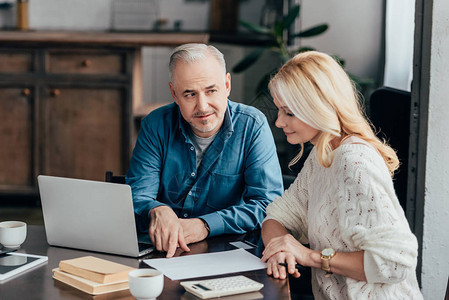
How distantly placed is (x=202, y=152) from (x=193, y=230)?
0.42 meters

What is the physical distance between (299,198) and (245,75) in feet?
10.8

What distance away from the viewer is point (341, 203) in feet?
4.46

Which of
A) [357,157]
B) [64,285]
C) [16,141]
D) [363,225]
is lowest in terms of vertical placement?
[16,141]

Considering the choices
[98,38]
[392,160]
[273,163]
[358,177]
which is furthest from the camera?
[98,38]

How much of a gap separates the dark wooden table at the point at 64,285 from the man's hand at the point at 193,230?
0.08 feet

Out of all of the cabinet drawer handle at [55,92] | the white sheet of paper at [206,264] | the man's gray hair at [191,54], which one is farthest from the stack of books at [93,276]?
the cabinet drawer handle at [55,92]

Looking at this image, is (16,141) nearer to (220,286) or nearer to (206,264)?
(206,264)

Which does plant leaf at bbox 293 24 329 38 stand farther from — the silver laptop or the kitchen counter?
the silver laptop

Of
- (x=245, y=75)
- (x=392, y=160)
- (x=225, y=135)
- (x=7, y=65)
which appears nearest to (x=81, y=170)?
(x=7, y=65)

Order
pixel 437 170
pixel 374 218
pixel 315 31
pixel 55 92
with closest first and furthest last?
1. pixel 374 218
2. pixel 437 170
3. pixel 315 31
4. pixel 55 92

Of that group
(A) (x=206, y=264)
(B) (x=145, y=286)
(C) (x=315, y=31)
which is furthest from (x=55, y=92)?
(B) (x=145, y=286)

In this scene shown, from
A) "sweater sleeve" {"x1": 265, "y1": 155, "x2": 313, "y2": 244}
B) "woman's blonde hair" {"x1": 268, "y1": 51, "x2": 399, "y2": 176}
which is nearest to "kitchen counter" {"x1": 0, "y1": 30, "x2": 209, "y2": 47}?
"sweater sleeve" {"x1": 265, "y1": 155, "x2": 313, "y2": 244}

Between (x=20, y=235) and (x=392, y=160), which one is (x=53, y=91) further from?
(x=392, y=160)

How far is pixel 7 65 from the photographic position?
4395 mm
